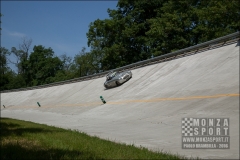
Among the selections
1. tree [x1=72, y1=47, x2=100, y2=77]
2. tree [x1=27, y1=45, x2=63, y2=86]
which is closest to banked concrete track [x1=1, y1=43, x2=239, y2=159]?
tree [x1=72, y1=47, x2=100, y2=77]

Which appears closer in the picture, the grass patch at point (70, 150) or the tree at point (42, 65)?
the grass patch at point (70, 150)

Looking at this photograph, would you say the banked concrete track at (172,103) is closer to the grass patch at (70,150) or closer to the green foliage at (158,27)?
the grass patch at (70,150)

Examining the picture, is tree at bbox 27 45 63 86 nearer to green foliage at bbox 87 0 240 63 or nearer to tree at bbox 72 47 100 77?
tree at bbox 72 47 100 77

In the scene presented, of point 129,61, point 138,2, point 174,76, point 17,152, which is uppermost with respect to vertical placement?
point 138,2

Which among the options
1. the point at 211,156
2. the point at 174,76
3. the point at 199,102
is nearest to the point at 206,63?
the point at 174,76

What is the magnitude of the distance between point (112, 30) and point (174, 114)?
3574cm

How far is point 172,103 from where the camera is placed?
456 inches

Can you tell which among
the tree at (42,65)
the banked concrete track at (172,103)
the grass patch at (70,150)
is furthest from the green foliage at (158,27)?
the tree at (42,65)

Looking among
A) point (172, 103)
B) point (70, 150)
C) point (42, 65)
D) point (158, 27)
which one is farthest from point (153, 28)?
point (42, 65)

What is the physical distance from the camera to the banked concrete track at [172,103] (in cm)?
744

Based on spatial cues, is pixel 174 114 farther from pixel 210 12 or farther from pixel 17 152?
pixel 210 12

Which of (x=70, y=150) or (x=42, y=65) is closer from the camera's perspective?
(x=70, y=150)

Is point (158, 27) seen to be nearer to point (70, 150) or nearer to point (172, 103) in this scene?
point (172, 103)

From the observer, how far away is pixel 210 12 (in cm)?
2675
